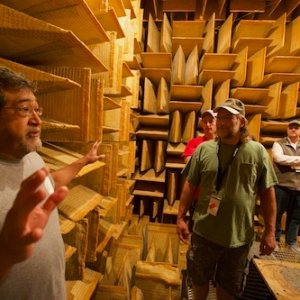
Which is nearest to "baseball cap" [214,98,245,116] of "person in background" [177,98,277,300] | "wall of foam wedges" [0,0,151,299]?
"person in background" [177,98,277,300]

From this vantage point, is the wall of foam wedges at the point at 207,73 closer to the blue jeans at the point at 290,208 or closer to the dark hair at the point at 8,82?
the blue jeans at the point at 290,208

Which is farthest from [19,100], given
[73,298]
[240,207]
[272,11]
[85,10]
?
[272,11]

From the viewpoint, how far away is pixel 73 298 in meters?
1.62

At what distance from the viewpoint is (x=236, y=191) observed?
1741mm

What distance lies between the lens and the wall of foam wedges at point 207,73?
344 cm

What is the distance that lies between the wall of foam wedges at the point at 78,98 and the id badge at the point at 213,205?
30.6 inches

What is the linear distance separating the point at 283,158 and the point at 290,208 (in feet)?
2.23

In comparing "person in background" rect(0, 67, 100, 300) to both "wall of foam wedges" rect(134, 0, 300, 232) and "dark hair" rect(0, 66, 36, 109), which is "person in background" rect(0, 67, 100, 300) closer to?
"dark hair" rect(0, 66, 36, 109)

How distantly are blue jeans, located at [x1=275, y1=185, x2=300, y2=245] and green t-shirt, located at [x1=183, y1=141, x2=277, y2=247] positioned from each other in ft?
5.21

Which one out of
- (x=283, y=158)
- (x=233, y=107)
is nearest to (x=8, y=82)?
(x=233, y=107)

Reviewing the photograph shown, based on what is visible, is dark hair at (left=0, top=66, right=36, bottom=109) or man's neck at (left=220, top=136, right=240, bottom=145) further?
man's neck at (left=220, top=136, right=240, bottom=145)

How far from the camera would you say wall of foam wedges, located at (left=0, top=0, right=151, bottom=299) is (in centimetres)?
114

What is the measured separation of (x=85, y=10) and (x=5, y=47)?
42cm

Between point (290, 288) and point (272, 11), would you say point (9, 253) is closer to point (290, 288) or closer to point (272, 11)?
point (290, 288)
